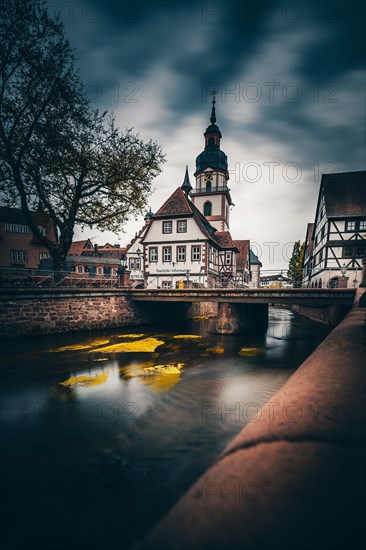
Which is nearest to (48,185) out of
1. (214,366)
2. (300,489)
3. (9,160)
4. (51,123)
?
(9,160)

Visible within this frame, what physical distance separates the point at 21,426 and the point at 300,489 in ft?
21.0

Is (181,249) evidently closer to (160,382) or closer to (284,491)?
(160,382)

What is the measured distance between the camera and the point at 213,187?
1640 inches

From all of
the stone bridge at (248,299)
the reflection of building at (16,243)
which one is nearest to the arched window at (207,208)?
the reflection of building at (16,243)

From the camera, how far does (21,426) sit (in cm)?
553

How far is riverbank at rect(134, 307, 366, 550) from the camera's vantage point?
0.86 m

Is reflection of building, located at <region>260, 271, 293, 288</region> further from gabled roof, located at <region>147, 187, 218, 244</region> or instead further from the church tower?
the church tower

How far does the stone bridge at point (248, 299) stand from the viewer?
1461 cm

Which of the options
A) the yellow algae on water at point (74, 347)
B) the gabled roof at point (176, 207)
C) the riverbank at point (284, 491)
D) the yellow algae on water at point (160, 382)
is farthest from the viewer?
the gabled roof at point (176, 207)

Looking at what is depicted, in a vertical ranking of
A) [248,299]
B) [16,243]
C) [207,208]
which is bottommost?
[248,299]

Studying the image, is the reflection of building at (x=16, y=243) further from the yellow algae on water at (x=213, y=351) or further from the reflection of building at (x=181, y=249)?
the yellow algae on water at (x=213, y=351)

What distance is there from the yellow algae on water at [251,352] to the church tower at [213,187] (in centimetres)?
2987

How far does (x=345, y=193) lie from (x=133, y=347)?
2502 centimetres

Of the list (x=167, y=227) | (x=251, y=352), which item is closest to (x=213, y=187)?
(x=167, y=227)
